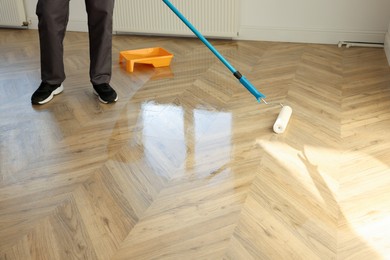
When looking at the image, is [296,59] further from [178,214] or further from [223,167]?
[178,214]

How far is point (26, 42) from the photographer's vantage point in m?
3.29

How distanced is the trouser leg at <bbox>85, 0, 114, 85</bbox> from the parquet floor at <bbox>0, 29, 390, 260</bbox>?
0.14m

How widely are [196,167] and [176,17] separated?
6.48 ft

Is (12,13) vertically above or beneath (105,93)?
beneath

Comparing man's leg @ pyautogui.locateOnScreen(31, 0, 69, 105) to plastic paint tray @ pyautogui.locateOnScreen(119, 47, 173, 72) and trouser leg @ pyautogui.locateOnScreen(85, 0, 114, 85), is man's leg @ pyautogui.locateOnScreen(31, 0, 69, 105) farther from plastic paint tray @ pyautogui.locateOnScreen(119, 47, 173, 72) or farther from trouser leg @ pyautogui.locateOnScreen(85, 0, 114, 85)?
plastic paint tray @ pyautogui.locateOnScreen(119, 47, 173, 72)

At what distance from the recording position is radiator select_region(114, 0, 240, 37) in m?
3.26

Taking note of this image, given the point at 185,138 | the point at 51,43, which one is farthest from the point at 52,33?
the point at 185,138

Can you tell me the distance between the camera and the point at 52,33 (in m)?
2.03

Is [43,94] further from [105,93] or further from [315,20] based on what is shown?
[315,20]

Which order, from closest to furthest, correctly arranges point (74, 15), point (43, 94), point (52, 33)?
point (52, 33), point (43, 94), point (74, 15)

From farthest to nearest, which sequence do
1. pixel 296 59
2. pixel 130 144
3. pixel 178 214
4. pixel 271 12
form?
pixel 271 12
pixel 296 59
pixel 130 144
pixel 178 214

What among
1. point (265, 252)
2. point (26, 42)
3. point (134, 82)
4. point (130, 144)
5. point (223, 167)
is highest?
point (265, 252)

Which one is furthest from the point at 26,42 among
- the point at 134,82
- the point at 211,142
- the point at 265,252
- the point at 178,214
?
the point at 265,252

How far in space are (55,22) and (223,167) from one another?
1041 millimetres
